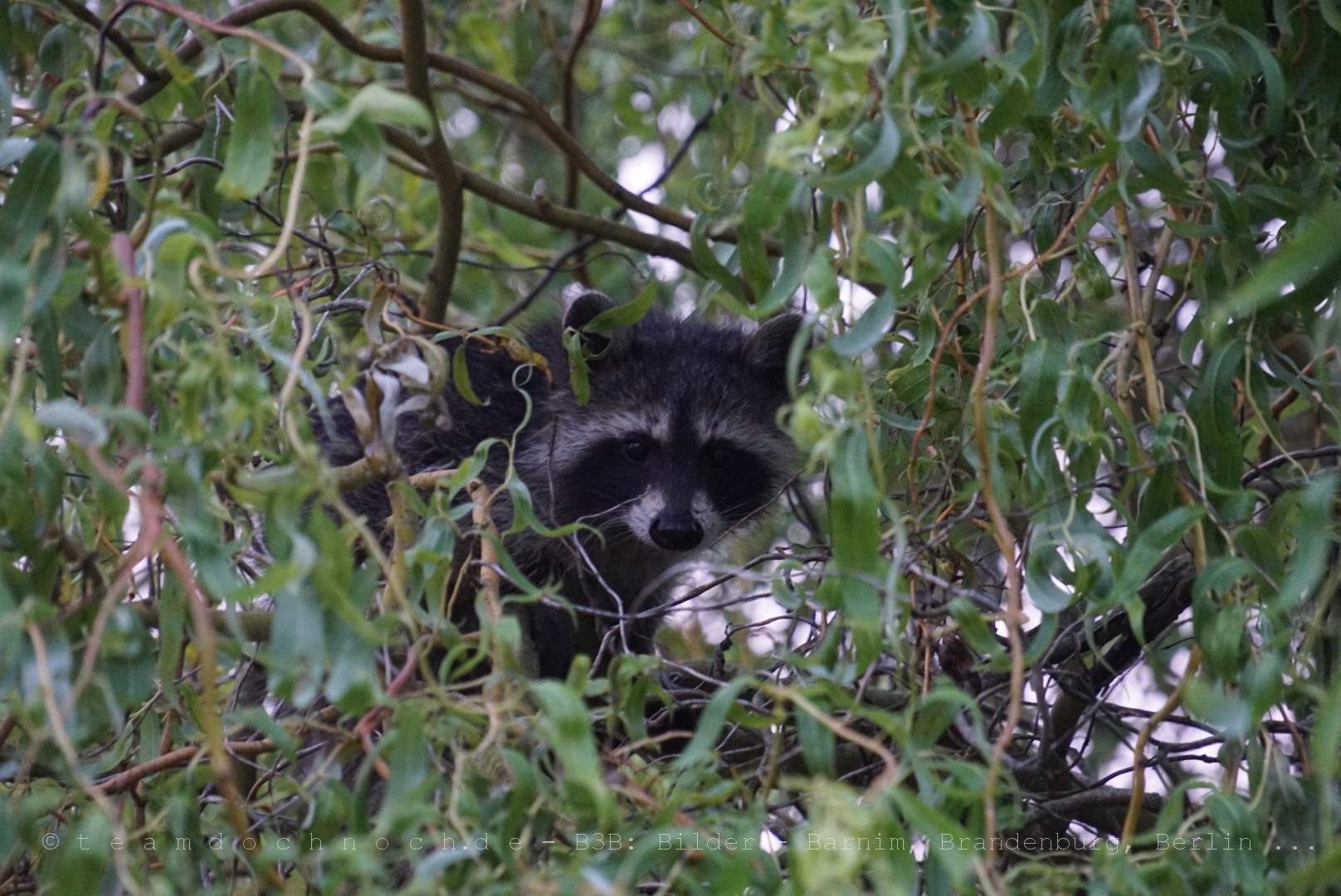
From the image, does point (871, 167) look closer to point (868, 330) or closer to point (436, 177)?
point (868, 330)

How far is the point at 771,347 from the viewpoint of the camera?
203 inches

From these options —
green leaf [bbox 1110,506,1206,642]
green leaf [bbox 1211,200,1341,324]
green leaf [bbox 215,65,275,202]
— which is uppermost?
green leaf [bbox 1211,200,1341,324]

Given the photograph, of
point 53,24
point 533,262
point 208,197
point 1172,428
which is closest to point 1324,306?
point 1172,428

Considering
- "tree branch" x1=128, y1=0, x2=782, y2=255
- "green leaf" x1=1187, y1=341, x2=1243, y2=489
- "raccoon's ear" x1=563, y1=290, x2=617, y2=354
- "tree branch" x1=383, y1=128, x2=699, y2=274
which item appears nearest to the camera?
"green leaf" x1=1187, y1=341, x2=1243, y2=489

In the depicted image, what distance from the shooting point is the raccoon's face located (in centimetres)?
499

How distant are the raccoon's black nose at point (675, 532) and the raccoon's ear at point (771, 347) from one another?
0.81 metres

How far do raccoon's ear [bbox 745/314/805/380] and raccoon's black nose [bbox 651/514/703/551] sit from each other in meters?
0.81

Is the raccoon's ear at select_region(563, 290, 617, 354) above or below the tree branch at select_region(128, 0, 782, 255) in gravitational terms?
below

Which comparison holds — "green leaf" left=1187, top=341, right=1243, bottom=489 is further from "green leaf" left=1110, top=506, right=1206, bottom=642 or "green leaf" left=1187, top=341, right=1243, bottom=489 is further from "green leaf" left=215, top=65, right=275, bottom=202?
"green leaf" left=215, top=65, right=275, bottom=202

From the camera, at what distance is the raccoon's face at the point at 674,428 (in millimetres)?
4988

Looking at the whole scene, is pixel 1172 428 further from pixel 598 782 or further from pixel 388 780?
→ pixel 388 780

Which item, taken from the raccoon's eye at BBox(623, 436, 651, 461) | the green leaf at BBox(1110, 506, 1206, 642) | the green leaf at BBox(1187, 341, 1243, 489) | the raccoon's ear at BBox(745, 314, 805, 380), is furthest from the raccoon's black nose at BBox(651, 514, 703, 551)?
the green leaf at BBox(1110, 506, 1206, 642)

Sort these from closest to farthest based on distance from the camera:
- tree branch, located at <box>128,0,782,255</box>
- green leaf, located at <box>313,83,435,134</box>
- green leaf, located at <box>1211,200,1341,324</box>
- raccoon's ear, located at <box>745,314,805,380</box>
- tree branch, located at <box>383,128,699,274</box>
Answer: green leaf, located at <box>1211,200,1341,324</box> → green leaf, located at <box>313,83,435,134</box> → tree branch, located at <box>128,0,782,255</box> → tree branch, located at <box>383,128,699,274</box> → raccoon's ear, located at <box>745,314,805,380</box>

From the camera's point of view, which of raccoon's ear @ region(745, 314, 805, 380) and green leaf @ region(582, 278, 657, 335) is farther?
raccoon's ear @ region(745, 314, 805, 380)
